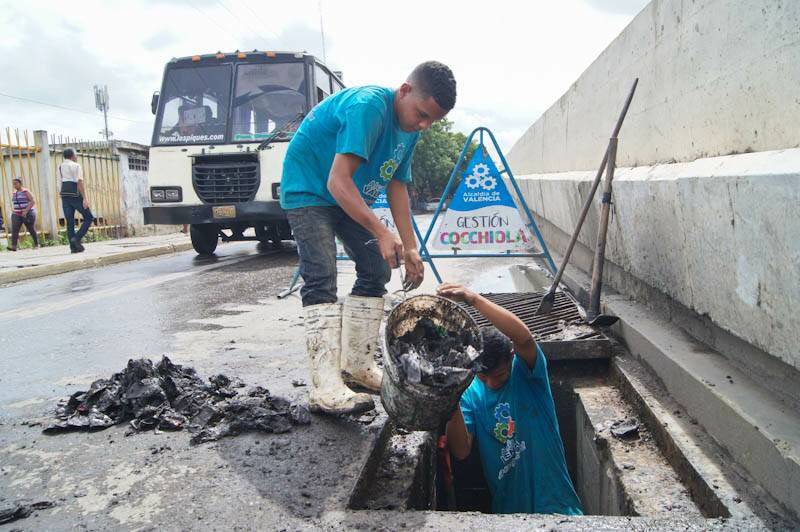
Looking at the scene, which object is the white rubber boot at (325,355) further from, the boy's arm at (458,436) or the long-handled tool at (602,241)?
the long-handled tool at (602,241)

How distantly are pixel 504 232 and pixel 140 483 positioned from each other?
4.28m

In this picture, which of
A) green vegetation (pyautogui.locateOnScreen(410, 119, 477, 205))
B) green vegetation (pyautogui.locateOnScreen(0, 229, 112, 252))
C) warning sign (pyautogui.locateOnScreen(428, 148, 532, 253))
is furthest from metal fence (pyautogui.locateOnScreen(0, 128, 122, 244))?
green vegetation (pyautogui.locateOnScreen(410, 119, 477, 205))

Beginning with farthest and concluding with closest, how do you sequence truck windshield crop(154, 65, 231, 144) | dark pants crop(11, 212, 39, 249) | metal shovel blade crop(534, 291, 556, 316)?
dark pants crop(11, 212, 39, 249) < truck windshield crop(154, 65, 231, 144) < metal shovel blade crop(534, 291, 556, 316)

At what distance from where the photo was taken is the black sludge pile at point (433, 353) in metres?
2.22

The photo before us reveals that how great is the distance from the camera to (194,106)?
382 inches

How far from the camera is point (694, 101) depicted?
10.5ft

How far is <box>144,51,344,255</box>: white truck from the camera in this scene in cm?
Result: 939

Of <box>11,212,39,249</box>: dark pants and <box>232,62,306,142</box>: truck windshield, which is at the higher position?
<box>232,62,306,142</box>: truck windshield

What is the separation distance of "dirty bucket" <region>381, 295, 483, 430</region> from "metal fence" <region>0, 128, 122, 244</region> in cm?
1389

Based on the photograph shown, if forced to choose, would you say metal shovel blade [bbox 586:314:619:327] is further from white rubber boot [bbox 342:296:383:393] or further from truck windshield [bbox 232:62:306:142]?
truck windshield [bbox 232:62:306:142]

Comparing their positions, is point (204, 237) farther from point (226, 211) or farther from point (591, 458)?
point (591, 458)

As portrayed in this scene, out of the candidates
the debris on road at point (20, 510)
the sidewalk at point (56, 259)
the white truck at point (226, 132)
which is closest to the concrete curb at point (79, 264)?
the sidewalk at point (56, 259)

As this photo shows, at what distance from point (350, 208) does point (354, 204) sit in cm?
2

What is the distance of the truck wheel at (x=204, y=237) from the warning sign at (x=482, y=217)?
6.22 meters
